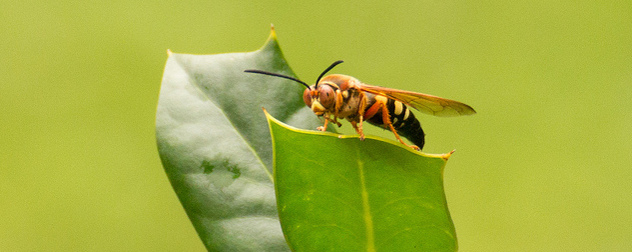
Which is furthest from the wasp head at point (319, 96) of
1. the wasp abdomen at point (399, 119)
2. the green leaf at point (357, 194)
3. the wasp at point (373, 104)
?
the green leaf at point (357, 194)

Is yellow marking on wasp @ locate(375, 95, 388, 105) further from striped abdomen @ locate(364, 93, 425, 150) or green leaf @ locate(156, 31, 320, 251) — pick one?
green leaf @ locate(156, 31, 320, 251)

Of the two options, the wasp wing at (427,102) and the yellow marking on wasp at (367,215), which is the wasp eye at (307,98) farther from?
the yellow marking on wasp at (367,215)

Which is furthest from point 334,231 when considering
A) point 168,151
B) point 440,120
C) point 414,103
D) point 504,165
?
point 504,165

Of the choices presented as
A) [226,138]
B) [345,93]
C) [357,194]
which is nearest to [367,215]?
[357,194]

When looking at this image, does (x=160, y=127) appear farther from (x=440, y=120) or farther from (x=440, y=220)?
(x=440, y=120)

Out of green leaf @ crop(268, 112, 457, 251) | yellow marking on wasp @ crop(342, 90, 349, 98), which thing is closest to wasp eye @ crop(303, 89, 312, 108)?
yellow marking on wasp @ crop(342, 90, 349, 98)

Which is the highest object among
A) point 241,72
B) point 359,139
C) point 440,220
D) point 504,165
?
point 241,72

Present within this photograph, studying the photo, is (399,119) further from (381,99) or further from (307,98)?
(307,98)
